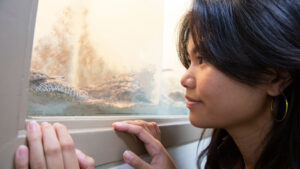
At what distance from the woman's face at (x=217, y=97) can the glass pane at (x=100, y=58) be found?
0.26m

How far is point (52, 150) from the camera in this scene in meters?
0.39

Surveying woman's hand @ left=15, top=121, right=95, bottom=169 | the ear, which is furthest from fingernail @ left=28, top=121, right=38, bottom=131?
the ear

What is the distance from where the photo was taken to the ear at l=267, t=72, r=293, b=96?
23.8 inches

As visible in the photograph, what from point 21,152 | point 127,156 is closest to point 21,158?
point 21,152

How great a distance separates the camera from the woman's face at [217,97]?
0.58 metres

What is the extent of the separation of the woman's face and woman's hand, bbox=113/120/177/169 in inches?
5.4

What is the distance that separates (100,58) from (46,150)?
375 millimetres

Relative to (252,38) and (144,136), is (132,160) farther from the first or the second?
(252,38)

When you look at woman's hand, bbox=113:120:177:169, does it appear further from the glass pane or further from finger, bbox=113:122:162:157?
the glass pane

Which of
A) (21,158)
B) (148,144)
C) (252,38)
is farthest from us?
(148,144)

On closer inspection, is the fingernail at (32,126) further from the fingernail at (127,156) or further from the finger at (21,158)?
the fingernail at (127,156)

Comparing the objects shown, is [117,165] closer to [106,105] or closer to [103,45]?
[106,105]

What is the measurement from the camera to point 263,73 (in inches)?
22.6

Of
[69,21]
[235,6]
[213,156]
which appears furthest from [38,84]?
[213,156]
